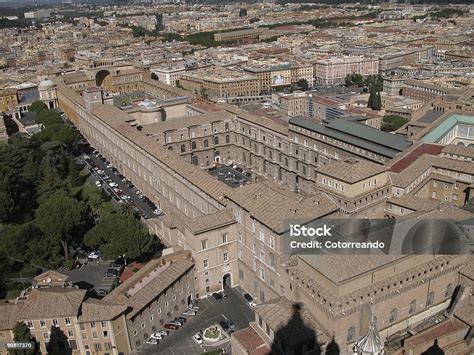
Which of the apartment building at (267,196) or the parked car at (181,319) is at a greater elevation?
the apartment building at (267,196)

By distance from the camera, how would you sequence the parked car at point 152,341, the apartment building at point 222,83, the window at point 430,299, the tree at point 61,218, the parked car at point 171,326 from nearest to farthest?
1. the window at point 430,299
2. the parked car at point 152,341
3. the parked car at point 171,326
4. the tree at point 61,218
5. the apartment building at point 222,83

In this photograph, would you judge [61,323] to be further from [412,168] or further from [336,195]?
[412,168]

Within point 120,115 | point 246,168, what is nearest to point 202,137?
point 246,168

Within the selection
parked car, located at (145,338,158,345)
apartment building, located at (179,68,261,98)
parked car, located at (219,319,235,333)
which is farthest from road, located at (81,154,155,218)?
apartment building, located at (179,68,261,98)

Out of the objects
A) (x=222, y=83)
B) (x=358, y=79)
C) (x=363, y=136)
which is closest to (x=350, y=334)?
(x=363, y=136)

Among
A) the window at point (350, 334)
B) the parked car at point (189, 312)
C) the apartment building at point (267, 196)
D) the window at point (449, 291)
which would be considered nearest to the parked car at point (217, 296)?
the apartment building at point (267, 196)

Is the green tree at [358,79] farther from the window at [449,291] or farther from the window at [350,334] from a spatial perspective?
the window at [350,334]
